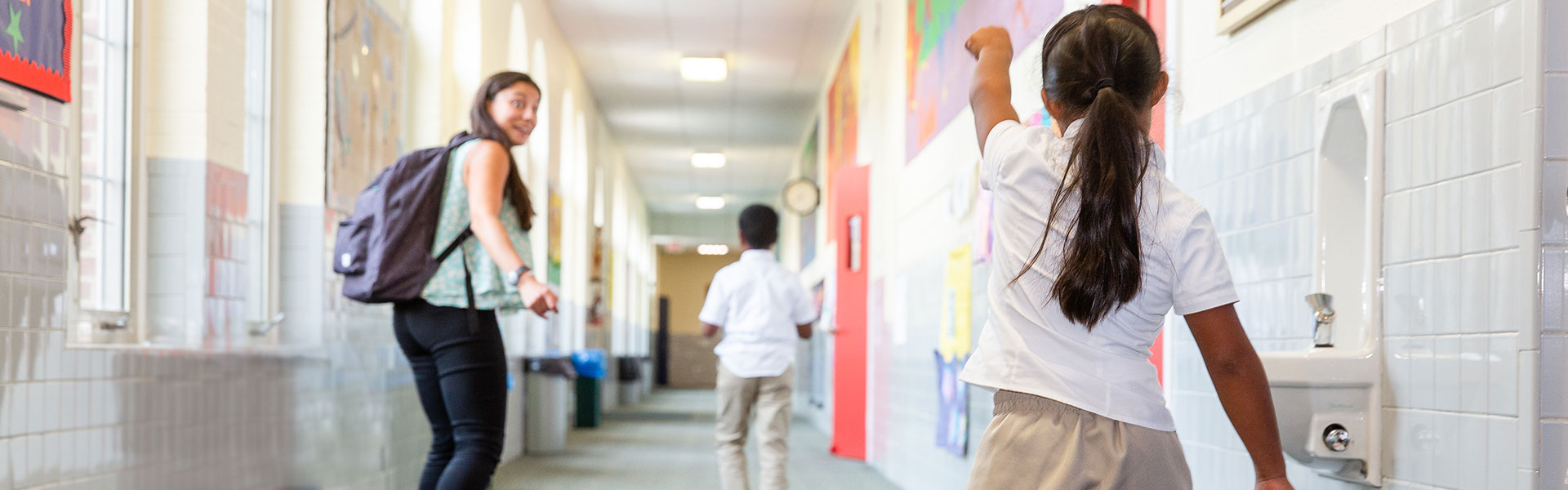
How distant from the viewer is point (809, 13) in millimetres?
8148

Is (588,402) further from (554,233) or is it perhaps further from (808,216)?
(808,216)

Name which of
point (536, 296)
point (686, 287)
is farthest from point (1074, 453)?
point (686, 287)

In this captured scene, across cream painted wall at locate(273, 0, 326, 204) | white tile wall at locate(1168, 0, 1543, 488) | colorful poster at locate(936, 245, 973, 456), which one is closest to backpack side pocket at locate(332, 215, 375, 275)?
cream painted wall at locate(273, 0, 326, 204)

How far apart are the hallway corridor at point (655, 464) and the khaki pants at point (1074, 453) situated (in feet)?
13.6

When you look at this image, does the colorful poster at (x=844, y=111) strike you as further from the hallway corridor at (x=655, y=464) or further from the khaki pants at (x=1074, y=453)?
the khaki pants at (x=1074, y=453)

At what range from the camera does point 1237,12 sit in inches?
83.2

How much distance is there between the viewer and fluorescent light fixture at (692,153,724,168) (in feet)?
46.4

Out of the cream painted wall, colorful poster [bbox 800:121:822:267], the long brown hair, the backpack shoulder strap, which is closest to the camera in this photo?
the backpack shoulder strap

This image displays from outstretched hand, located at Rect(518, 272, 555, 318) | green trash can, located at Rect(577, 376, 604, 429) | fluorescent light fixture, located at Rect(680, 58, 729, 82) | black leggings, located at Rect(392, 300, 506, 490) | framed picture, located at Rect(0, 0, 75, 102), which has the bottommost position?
green trash can, located at Rect(577, 376, 604, 429)

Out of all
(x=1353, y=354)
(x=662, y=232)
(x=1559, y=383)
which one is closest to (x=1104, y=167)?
(x=1559, y=383)

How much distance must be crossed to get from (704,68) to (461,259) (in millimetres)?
6995

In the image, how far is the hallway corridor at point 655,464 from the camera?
5.52m

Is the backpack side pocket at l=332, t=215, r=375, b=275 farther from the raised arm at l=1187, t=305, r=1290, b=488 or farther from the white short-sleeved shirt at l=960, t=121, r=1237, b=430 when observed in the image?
the raised arm at l=1187, t=305, r=1290, b=488

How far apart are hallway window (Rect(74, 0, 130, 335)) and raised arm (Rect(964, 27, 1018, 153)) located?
2027mm
